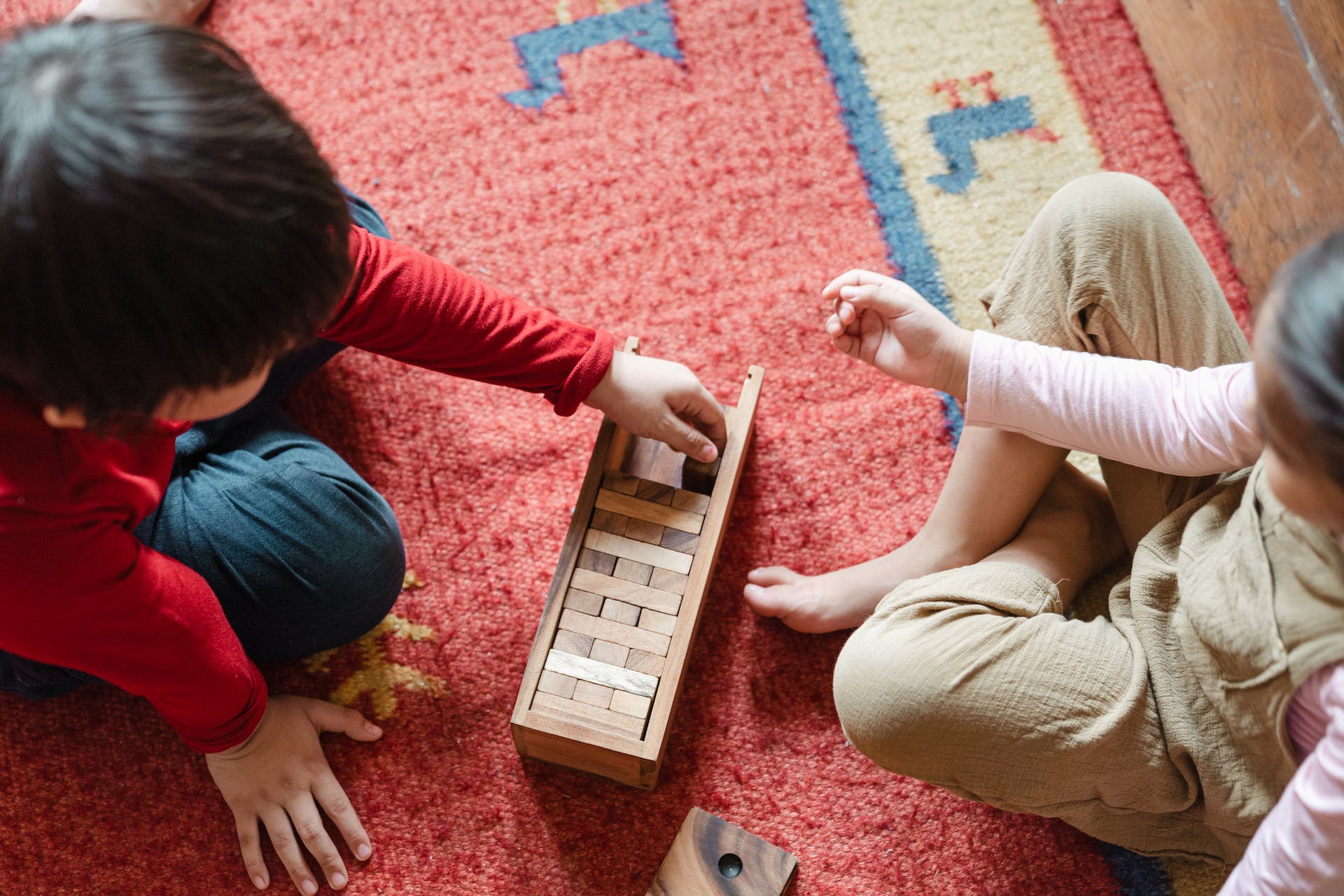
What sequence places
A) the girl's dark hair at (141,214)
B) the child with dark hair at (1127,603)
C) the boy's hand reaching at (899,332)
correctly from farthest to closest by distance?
1. the boy's hand reaching at (899,332)
2. the child with dark hair at (1127,603)
3. the girl's dark hair at (141,214)

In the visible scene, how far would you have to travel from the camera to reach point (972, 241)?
0.93m

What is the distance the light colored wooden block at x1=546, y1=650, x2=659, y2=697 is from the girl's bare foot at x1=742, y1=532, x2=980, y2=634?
0.44ft

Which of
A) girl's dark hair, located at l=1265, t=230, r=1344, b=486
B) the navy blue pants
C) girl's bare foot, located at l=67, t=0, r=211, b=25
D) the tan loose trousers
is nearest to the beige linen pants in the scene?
the tan loose trousers

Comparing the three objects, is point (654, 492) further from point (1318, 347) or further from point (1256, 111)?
point (1256, 111)

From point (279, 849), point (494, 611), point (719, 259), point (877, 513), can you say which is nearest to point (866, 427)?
point (877, 513)

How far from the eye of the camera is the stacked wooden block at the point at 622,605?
2.38 ft

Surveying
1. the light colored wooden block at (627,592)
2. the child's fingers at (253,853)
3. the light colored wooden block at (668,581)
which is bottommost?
the child's fingers at (253,853)

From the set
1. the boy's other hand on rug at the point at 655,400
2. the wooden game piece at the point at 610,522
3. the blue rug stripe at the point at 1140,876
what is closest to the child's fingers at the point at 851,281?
the boy's other hand on rug at the point at 655,400

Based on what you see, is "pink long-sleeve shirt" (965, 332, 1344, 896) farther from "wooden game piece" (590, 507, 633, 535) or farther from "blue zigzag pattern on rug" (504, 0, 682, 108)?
"blue zigzag pattern on rug" (504, 0, 682, 108)

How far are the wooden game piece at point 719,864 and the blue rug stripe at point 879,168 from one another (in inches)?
14.7

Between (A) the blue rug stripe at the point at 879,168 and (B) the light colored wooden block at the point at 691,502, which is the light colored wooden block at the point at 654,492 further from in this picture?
(A) the blue rug stripe at the point at 879,168

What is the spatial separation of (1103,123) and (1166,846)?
639 mm

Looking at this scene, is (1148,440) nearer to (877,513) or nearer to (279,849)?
(877,513)

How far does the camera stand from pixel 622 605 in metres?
0.75
